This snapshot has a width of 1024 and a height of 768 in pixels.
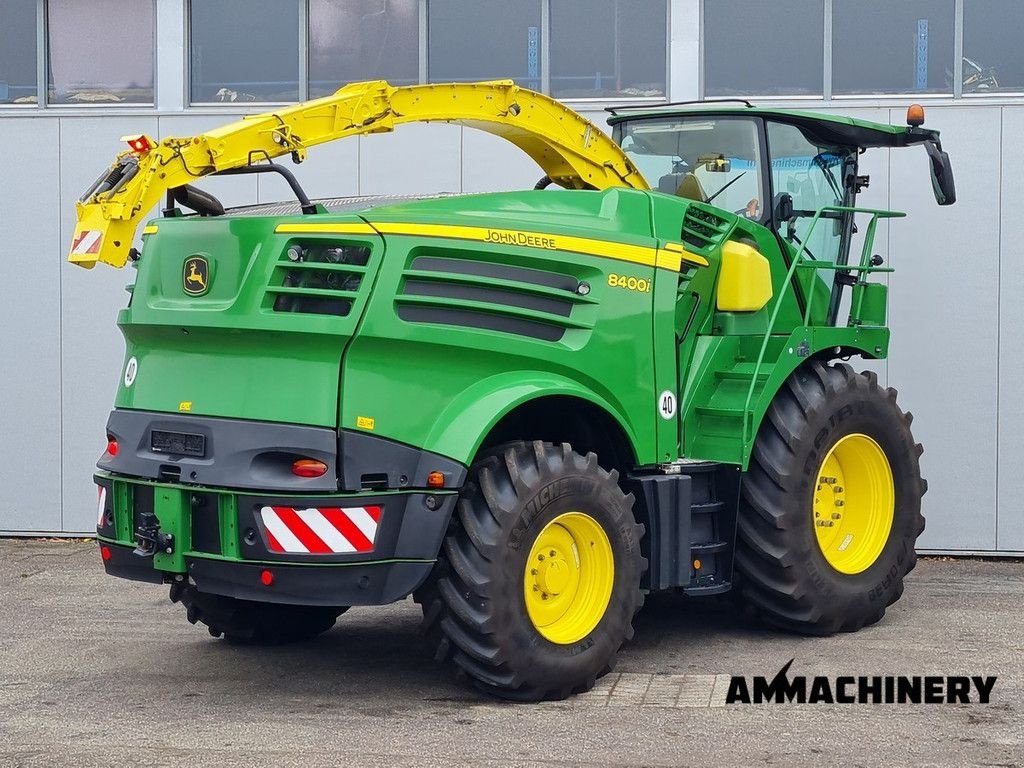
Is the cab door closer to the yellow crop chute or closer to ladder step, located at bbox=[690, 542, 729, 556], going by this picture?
the yellow crop chute

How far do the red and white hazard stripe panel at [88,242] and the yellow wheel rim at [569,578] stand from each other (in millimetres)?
2380

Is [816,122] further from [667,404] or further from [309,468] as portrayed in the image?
[309,468]

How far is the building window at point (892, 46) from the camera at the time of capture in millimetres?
11781

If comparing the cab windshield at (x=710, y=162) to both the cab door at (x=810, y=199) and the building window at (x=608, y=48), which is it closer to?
the cab door at (x=810, y=199)

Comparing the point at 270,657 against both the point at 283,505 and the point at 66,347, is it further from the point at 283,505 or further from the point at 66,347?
the point at 66,347

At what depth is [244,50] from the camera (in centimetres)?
1271

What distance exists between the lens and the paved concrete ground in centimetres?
622

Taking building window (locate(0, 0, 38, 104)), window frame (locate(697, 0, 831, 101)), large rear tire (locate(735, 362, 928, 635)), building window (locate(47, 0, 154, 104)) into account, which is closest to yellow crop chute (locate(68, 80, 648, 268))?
large rear tire (locate(735, 362, 928, 635))

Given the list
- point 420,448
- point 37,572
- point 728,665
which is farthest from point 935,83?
point 37,572

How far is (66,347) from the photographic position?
12641mm

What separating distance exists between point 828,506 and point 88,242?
14.5 feet

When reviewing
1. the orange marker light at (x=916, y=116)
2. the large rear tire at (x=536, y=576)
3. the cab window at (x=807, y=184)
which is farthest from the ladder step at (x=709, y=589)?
the orange marker light at (x=916, y=116)

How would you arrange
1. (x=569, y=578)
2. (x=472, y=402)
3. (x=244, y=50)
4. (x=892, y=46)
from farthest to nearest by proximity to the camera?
1. (x=244, y=50)
2. (x=892, y=46)
3. (x=569, y=578)
4. (x=472, y=402)

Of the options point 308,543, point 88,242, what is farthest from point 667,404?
point 88,242
